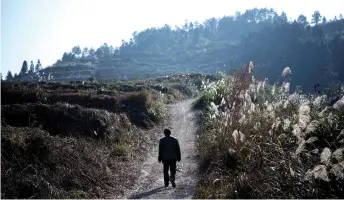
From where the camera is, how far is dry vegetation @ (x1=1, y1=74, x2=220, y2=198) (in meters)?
8.15

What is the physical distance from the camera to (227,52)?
A: 14012cm

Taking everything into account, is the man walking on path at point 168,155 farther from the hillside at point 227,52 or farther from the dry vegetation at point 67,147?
the hillside at point 227,52

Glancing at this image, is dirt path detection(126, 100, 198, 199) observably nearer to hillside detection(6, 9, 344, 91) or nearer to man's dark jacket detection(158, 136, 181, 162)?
man's dark jacket detection(158, 136, 181, 162)

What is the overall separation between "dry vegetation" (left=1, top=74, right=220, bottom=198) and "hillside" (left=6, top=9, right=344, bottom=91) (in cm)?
4809

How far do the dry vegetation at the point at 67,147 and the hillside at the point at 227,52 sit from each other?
4809cm

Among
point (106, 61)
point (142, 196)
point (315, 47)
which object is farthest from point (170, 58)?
point (142, 196)

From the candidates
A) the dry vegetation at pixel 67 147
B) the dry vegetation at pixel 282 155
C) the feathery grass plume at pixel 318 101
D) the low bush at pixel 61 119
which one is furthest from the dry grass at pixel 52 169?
the feathery grass plume at pixel 318 101

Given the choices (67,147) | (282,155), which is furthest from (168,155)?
(282,155)

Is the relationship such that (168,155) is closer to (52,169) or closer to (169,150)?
(169,150)

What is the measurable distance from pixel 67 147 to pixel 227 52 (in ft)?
438

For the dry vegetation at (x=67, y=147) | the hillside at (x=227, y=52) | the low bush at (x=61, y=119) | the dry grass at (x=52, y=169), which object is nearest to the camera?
Result: the dry grass at (x=52, y=169)

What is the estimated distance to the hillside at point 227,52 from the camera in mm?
102500

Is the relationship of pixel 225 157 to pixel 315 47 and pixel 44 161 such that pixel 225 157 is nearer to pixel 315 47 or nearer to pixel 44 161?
pixel 44 161

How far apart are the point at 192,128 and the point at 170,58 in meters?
132
